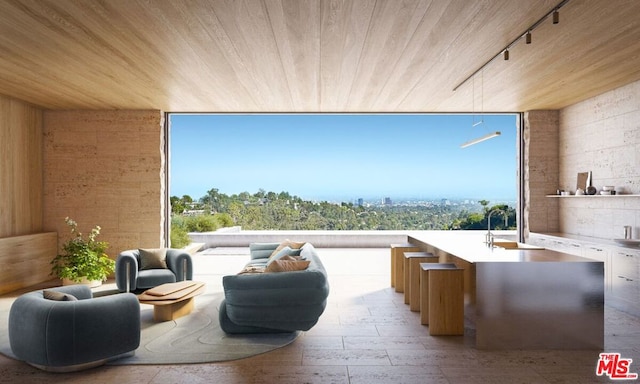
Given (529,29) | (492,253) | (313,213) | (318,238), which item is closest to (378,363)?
(492,253)

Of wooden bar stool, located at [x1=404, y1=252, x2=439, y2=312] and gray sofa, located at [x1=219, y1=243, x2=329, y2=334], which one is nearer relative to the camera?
gray sofa, located at [x1=219, y1=243, x2=329, y2=334]

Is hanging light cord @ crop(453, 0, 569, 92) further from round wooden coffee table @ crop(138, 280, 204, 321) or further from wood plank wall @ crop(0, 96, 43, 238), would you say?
wood plank wall @ crop(0, 96, 43, 238)

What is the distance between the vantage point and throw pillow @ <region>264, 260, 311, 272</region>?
4.36 metres

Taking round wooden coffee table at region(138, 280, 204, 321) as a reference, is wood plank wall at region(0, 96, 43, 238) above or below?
above

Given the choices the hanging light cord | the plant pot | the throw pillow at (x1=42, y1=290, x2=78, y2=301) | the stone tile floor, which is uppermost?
the hanging light cord

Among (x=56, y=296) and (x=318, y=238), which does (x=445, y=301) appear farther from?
(x=318, y=238)

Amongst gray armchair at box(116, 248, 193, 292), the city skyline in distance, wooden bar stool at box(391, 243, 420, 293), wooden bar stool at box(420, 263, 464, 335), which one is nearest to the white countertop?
wooden bar stool at box(420, 263, 464, 335)

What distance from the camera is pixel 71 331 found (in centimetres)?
346

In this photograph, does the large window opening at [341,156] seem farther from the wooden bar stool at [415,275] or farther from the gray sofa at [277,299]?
the gray sofa at [277,299]

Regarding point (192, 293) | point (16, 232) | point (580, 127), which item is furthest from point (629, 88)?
point (16, 232)

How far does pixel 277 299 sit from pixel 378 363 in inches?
41.7

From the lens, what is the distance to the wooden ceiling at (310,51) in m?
3.52

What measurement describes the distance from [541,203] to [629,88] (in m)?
2.42

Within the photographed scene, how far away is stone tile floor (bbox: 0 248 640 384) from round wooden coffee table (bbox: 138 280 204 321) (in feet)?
3.71
